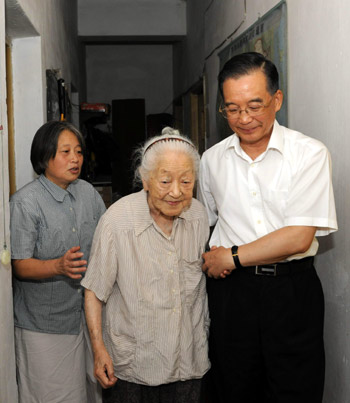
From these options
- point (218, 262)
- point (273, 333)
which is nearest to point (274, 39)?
point (218, 262)

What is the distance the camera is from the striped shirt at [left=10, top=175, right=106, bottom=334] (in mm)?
2289

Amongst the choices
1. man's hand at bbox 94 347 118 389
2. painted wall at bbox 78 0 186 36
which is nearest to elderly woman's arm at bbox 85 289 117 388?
man's hand at bbox 94 347 118 389

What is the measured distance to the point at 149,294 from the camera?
1.85 m

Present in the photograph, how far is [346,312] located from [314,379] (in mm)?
374

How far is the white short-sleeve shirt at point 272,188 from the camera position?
189 cm

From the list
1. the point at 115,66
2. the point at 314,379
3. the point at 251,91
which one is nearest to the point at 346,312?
the point at 314,379

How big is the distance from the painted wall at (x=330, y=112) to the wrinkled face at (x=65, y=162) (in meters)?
1.22

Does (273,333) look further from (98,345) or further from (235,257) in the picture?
(98,345)

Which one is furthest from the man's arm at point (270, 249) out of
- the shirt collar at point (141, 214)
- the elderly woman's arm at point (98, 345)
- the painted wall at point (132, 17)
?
the painted wall at point (132, 17)

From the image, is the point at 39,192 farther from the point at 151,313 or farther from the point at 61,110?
the point at 61,110

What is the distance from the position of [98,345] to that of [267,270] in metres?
0.71

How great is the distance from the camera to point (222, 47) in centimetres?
523

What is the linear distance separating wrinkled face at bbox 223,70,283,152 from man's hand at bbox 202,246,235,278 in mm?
455

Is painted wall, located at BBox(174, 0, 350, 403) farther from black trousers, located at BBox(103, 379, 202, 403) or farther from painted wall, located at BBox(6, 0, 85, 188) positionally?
painted wall, located at BBox(6, 0, 85, 188)
